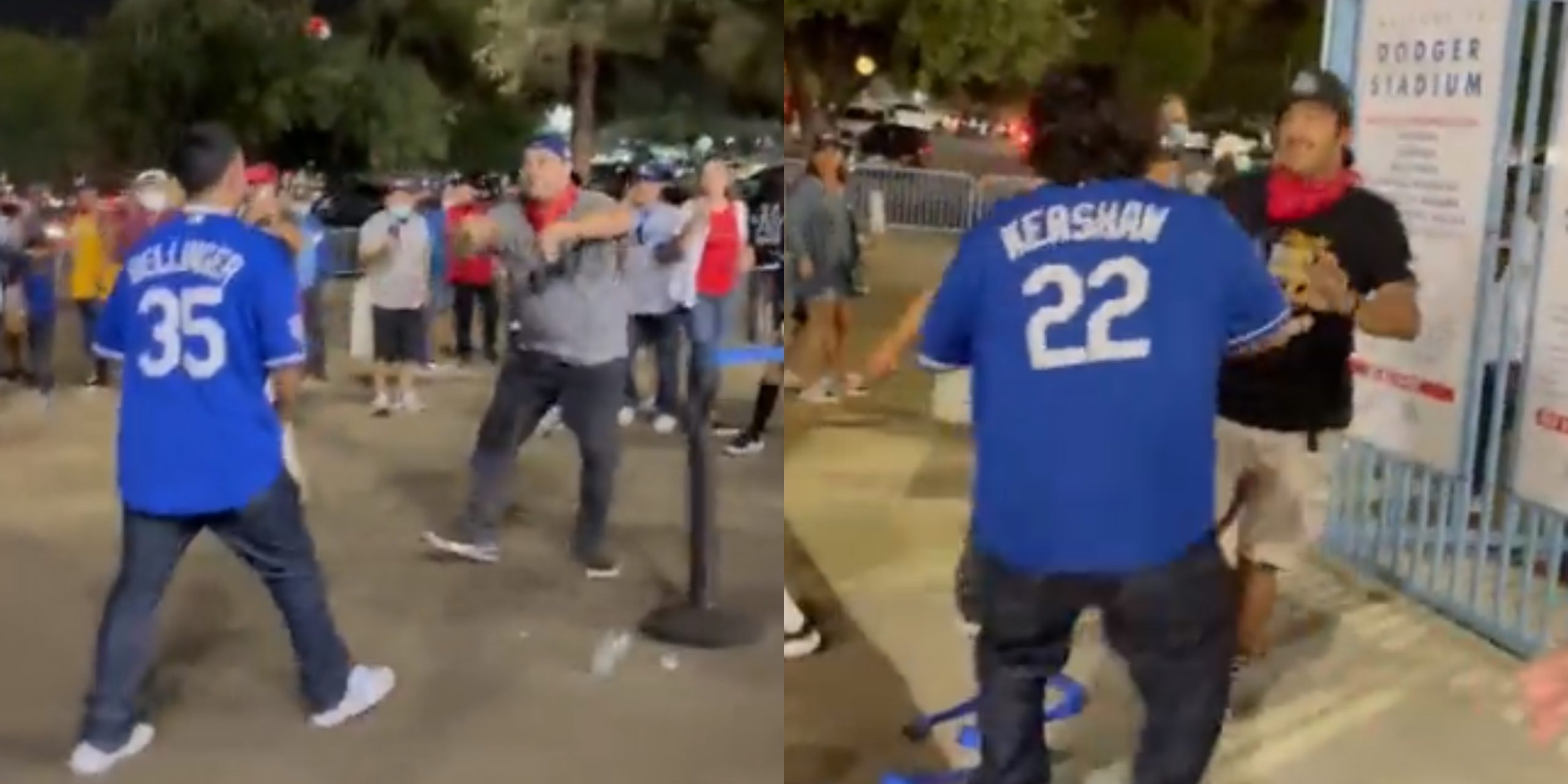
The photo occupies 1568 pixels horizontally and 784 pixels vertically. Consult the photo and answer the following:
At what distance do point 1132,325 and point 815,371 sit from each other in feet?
17.4

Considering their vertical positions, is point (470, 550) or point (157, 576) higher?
point (157, 576)

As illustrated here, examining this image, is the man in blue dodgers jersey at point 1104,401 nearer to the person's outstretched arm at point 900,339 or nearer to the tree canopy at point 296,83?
the person's outstretched arm at point 900,339

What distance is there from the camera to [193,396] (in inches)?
134

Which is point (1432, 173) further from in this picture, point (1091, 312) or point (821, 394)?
point (821, 394)

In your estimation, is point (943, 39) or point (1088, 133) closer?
point (1088, 133)

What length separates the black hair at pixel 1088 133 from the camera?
241 centimetres

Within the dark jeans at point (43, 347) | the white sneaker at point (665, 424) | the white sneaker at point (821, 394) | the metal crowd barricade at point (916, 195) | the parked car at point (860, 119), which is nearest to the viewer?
the white sneaker at point (665, 424)

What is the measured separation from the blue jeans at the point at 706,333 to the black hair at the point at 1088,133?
10.3 feet

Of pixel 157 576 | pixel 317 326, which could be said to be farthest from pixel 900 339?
pixel 317 326

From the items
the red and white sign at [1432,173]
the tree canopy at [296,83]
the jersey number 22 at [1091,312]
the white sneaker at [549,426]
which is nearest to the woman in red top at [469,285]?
the tree canopy at [296,83]

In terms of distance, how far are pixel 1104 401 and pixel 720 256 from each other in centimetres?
398

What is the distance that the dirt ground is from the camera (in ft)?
12.1

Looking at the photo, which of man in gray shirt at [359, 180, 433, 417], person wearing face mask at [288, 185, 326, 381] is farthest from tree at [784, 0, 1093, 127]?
person wearing face mask at [288, 185, 326, 381]

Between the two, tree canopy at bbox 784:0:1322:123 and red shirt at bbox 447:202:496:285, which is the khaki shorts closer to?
red shirt at bbox 447:202:496:285
